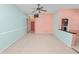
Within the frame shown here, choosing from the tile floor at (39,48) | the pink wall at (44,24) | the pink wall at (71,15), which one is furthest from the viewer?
the pink wall at (44,24)

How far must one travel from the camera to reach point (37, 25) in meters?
13.5

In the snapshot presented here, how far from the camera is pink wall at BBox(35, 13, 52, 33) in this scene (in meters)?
13.4

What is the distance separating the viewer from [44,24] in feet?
44.2

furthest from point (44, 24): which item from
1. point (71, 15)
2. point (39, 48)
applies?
point (39, 48)

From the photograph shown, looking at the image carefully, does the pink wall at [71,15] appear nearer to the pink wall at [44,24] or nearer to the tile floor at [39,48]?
the tile floor at [39,48]

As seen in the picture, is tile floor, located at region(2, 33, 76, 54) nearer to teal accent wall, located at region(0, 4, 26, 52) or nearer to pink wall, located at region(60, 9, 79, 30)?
teal accent wall, located at region(0, 4, 26, 52)

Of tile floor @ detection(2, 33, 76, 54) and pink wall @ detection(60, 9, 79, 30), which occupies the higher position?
pink wall @ detection(60, 9, 79, 30)

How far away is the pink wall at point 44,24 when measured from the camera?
1339cm

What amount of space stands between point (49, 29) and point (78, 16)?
478 centimetres

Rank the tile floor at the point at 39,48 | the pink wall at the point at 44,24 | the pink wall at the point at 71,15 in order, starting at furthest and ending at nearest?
the pink wall at the point at 44,24
the pink wall at the point at 71,15
the tile floor at the point at 39,48

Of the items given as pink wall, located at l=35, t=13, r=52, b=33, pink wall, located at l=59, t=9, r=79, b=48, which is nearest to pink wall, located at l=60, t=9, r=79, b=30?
pink wall, located at l=59, t=9, r=79, b=48

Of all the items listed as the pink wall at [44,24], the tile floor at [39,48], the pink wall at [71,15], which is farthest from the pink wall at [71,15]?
the pink wall at [44,24]
